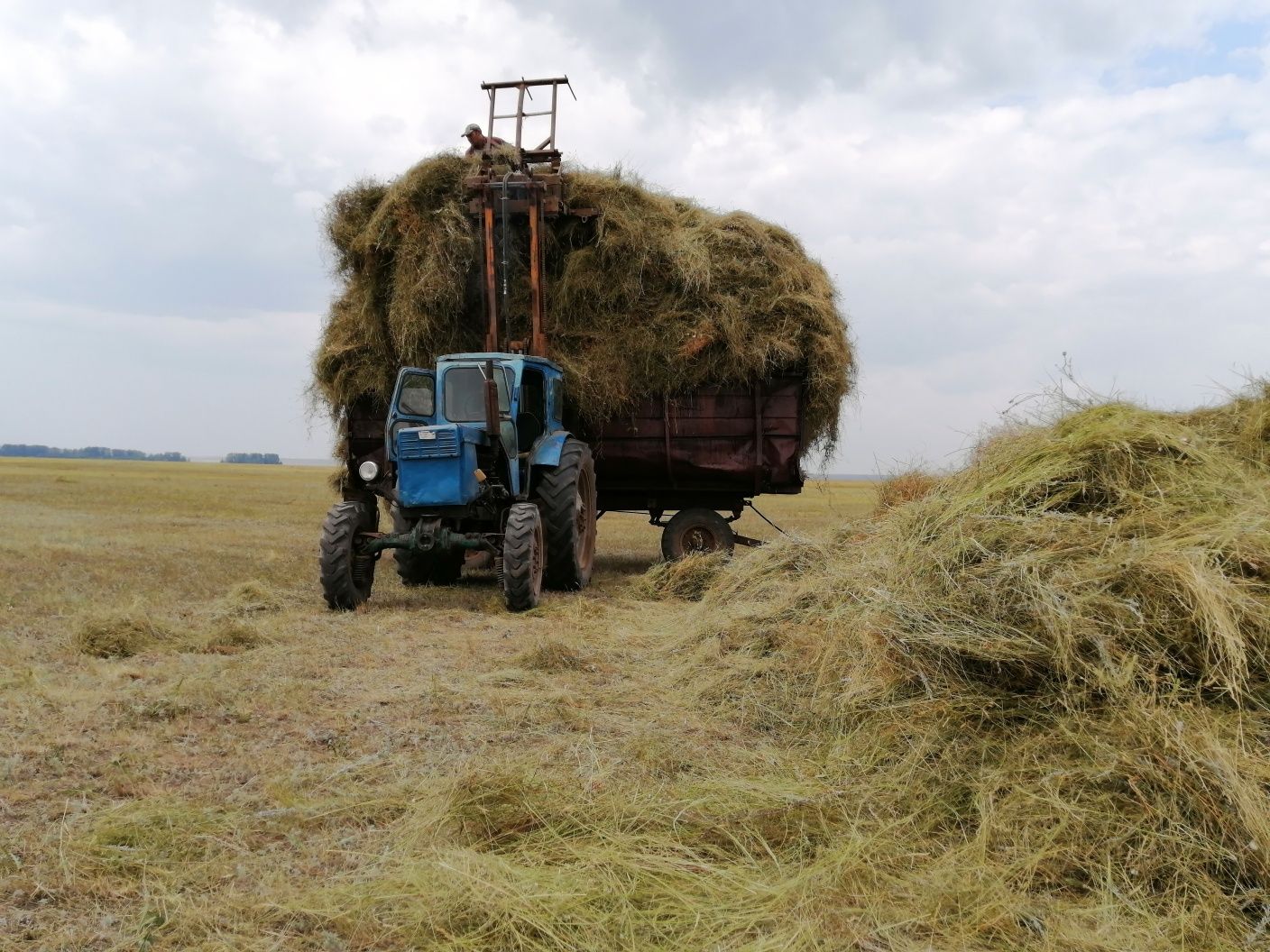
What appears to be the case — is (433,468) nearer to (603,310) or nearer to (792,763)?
(603,310)

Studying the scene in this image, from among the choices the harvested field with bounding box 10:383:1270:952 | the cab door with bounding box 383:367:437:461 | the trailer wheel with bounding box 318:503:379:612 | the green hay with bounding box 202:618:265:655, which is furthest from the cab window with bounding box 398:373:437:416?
the harvested field with bounding box 10:383:1270:952

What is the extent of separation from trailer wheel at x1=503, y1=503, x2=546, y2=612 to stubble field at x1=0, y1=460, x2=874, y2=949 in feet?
0.97

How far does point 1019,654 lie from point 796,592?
2.91m

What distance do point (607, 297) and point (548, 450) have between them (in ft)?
7.59

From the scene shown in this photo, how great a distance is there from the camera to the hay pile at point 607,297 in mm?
10477

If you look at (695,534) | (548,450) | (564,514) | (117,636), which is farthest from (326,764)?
(695,534)

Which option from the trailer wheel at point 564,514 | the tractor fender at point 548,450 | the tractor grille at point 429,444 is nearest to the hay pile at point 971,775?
the tractor grille at point 429,444

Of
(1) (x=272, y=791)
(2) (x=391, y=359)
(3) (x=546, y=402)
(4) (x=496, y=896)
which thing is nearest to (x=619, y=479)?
(3) (x=546, y=402)

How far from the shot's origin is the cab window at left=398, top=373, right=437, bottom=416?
908 cm

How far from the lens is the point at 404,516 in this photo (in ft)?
28.8

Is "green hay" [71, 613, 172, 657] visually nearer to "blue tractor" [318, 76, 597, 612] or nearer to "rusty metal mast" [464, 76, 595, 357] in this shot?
"blue tractor" [318, 76, 597, 612]

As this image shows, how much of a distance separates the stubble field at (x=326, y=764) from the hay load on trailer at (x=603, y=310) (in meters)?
2.94

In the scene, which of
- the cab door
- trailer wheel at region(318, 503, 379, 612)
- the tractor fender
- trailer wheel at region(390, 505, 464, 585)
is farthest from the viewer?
trailer wheel at region(390, 505, 464, 585)

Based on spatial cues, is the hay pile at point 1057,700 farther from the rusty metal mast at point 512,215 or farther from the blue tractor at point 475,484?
the rusty metal mast at point 512,215
